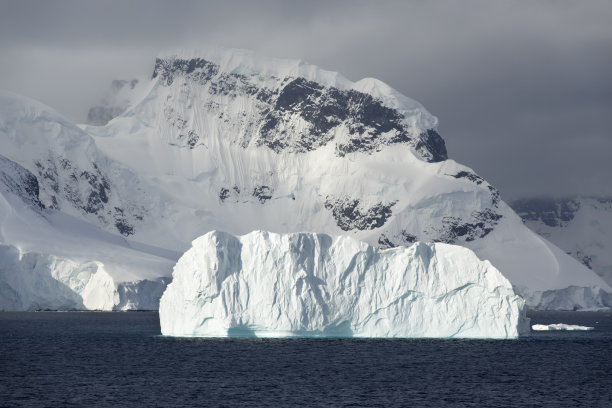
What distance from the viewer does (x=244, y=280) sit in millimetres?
90688

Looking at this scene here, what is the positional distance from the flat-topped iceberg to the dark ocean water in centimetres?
227

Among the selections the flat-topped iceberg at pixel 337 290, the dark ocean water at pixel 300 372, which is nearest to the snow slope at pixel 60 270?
the dark ocean water at pixel 300 372

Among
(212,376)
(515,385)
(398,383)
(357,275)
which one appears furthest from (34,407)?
(357,275)

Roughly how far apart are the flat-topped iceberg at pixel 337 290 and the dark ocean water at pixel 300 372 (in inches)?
89.2

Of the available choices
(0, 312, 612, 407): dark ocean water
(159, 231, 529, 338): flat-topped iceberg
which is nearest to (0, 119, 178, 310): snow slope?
(0, 312, 612, 407): dark ocean water

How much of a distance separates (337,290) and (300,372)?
49.4ft

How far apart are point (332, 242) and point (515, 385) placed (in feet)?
84.3

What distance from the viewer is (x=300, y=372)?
76250mm

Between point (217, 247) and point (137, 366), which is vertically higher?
point (217, 247)

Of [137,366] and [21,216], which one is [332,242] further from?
Result: [21,216]

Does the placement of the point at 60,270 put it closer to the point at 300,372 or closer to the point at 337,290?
the point at 337,290

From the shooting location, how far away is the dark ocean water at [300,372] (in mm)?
64312

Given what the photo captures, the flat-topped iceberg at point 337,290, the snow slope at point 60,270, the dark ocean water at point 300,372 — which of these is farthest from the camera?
the snow slope at point 60,270

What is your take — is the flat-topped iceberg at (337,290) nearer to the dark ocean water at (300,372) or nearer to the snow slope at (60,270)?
the dark ocean water at (300,372)
